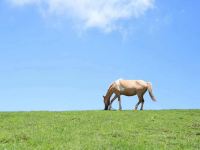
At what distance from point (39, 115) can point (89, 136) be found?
10.6 m

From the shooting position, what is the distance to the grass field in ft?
55.2

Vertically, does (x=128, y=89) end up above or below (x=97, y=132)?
above

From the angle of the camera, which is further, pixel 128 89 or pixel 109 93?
pixel 109 93

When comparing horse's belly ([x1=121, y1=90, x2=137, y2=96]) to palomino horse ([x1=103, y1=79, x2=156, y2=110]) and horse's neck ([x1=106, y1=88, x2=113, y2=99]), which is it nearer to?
palomino horse ([x1=103, y1=79, x2=156, y2=110])

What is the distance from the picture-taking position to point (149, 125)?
23.9m

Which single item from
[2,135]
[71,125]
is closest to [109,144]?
[2,135]

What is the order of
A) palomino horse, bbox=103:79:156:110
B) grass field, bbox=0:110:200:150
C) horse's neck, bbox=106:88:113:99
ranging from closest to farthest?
grass field, bbox=0:110:200:150 < palomino horse, bbox=103:79:156:110 < horse's neck, bbox=106:88:113:99

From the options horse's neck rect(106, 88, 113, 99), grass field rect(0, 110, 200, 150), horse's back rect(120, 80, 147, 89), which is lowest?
grass field rect(0, 110, 200, 150)

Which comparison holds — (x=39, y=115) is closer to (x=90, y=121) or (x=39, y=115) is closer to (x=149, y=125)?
(x=90, y=121)

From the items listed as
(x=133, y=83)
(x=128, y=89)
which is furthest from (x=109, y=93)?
(x=133, y=83)

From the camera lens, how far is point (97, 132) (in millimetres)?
20594

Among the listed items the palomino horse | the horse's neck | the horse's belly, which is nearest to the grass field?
the palomino horse

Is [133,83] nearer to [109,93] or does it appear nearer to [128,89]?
[128,89]

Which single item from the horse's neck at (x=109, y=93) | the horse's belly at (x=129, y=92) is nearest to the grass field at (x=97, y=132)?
the horse's belly at (x=129, y=92)
